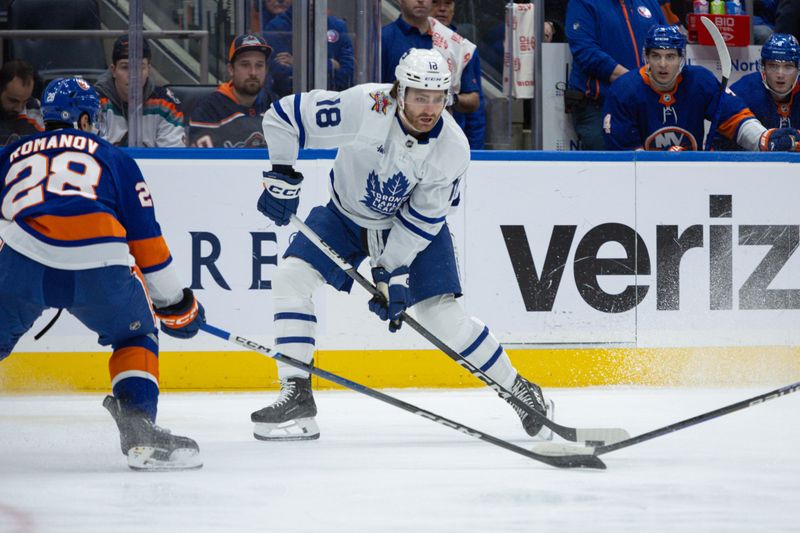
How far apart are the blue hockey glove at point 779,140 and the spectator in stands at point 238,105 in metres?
2.05

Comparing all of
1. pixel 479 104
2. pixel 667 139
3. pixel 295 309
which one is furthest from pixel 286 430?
pixel 667 139

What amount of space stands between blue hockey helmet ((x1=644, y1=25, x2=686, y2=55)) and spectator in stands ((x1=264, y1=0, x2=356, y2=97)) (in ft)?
4.07

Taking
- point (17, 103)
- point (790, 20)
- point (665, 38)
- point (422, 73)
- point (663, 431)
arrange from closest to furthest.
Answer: point (663, 431), point (422, 73), point (17, 103), point (665, 38), point (790, 20)

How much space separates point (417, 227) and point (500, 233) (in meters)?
1.22

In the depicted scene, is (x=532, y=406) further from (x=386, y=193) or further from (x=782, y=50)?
(x=782, y=50)

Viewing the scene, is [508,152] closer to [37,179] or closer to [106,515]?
[37,179]

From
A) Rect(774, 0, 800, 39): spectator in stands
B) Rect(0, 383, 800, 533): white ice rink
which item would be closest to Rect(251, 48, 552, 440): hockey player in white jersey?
Rect(0, 383, 800, 533): white ice rink

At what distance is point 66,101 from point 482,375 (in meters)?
1.50

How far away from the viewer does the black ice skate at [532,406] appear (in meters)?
3.98

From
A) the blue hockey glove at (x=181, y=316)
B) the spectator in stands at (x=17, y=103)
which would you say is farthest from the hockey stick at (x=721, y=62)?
the blue hockey glove at (x=181, y=316)

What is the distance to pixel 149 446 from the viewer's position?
10.8ft

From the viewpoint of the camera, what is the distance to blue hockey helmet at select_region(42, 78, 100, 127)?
3.33m

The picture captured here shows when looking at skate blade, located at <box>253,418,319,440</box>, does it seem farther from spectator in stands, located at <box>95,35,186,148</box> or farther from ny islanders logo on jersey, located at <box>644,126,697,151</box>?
ny islanders logo on jersey, located at <box>644,126,697,151</box>

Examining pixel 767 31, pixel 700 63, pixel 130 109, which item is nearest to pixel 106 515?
pixel 130 109
